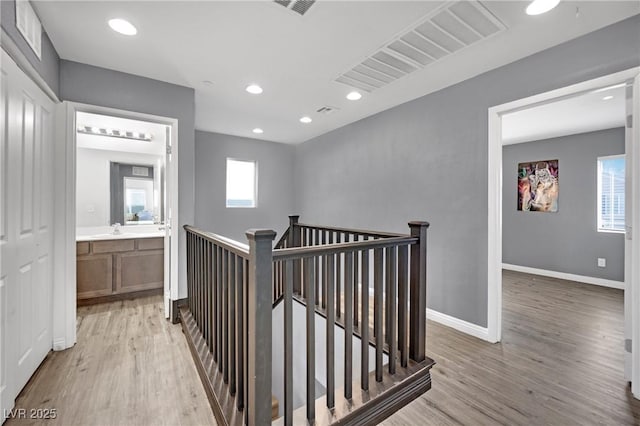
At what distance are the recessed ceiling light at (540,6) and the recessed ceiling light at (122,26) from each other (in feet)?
8.95

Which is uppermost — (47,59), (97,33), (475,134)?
(97,33)

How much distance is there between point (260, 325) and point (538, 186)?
601cm

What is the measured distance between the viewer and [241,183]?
18.2ft

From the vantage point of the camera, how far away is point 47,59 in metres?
2.14

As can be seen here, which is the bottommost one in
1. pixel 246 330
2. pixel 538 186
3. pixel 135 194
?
pixel 246 330

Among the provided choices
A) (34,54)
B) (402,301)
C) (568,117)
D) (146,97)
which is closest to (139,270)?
(146,97)

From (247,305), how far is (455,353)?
202 cm

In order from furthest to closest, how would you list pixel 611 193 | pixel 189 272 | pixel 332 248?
pixel 611 193 < pixel 189 272 < pixel 332 248

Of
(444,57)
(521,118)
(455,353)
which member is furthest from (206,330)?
(521,118)

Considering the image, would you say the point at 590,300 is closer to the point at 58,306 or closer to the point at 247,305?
the point at 247,305

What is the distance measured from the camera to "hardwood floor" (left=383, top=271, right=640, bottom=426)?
169cm

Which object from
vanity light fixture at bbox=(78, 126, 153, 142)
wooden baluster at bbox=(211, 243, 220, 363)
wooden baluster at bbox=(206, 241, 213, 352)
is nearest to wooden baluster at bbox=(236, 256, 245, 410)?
wooden baluster at bbox=(211, 243, 220, 363)

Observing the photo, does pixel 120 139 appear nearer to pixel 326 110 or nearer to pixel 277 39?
pixel 326 110

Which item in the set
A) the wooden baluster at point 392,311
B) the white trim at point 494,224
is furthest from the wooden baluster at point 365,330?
the white trim at point 494,224
